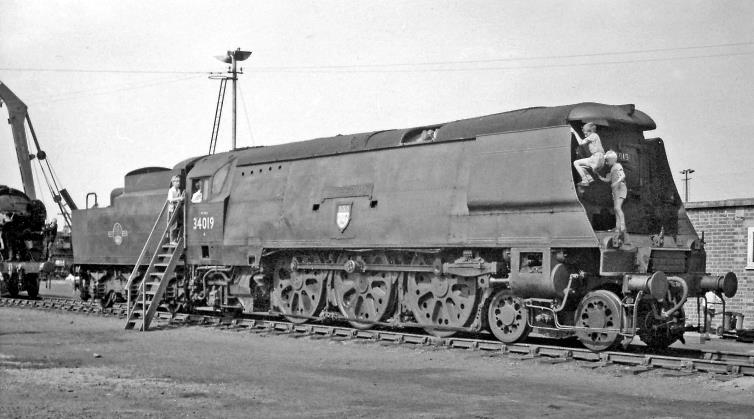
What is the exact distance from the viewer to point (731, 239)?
67.4 feet

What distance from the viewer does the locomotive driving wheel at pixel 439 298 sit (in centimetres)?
1512

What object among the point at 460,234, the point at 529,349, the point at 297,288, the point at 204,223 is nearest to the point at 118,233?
the point at 204,223

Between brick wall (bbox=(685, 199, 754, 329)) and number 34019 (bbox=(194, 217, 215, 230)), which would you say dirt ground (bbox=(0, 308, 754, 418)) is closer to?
number 34019 (bbox=(194, 217, 215, 230))

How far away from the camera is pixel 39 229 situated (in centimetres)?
3141

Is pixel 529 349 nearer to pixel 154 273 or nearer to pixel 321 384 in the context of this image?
pixel 321 384

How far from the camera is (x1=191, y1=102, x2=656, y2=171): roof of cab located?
13641 mm

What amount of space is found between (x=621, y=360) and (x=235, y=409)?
623cm

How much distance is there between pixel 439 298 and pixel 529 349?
2534 millimetres

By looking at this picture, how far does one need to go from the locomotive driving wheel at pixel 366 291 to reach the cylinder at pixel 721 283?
217 inches

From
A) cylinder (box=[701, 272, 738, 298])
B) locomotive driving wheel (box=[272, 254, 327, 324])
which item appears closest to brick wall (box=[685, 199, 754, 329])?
cylinder (box=[701, 272, 738, 298])

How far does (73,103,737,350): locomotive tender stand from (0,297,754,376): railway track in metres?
0.42

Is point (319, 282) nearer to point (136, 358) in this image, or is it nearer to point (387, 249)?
point (387, 249)

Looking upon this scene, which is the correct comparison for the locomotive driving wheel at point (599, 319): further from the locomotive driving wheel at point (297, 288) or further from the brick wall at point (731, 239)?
the brick wall at point (731, 239)

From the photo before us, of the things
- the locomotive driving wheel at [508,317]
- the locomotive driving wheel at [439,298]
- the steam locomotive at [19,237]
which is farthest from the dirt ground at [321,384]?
the steam locomotive at [19,237]
